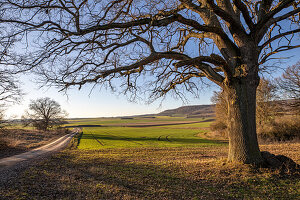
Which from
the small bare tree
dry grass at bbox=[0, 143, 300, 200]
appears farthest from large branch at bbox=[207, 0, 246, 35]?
the small bare tree

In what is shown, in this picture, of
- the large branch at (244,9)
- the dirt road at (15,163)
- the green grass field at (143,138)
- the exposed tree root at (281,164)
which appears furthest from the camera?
the green grass field at (143,138)

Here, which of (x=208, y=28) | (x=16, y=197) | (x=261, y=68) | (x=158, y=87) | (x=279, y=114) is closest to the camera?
(x=16, y=197)

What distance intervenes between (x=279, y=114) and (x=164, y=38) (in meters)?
28.7

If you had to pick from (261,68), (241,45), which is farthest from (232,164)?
(241,45)

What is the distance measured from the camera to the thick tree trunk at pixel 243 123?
19.9 ft

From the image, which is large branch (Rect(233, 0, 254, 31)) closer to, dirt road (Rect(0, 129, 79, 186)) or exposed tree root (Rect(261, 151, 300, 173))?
exposed tree root (Rect(261, 151, 300, 173))

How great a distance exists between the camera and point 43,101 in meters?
55.3

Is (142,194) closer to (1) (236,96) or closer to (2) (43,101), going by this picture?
(1) (236,96)

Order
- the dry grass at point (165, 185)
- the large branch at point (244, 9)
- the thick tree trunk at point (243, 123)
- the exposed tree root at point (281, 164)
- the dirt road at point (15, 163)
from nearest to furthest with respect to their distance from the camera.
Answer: the dry grass at point (165, 185), the large branch at point (244, 9), the exposed tree root at point (281, 164), the thick tree trunk at point (243, 123), the dirt road at point (15, 163)

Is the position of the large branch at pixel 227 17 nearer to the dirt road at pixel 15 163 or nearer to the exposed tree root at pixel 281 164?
the exposed tree root at pixel 281 164

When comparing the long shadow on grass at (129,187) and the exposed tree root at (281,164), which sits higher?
the exposed tree root at (281,164)

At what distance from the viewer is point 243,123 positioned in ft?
20.0

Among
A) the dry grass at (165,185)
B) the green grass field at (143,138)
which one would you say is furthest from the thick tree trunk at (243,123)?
the green grass field at (143,138)

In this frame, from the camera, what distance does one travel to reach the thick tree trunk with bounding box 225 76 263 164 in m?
6.05
